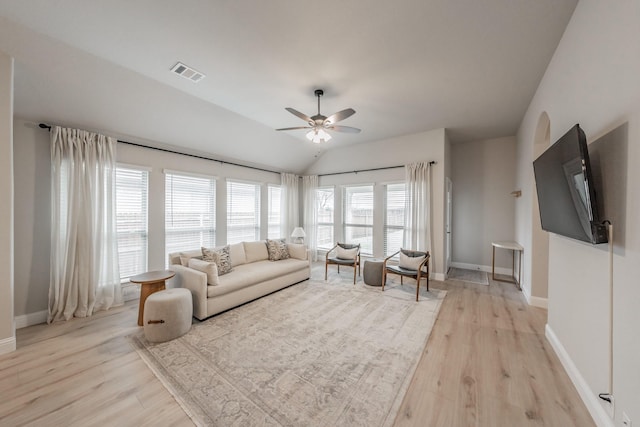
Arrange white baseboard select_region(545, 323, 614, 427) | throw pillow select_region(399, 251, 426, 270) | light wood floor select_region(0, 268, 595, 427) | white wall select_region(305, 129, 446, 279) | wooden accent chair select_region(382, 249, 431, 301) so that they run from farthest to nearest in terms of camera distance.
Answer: white wall select_region(305, 129, 446, 279), throw pillow select_region(399, 251, 426, 270), wooden accent chair select_region(382, 249, 431, 301), light wood floor select_region(0, 268, 595, 427), white baseboard select_region(545, 323, 614, 427)

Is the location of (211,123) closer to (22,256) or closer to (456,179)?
(22,256)

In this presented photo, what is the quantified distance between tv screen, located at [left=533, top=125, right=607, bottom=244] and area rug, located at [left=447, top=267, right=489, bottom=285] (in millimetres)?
2903

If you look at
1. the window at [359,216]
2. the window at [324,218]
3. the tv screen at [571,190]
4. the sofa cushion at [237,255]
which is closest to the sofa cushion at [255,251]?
the sofa cushion at [237,255]

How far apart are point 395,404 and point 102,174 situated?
4356 millimetres

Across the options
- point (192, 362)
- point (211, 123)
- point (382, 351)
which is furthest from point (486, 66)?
point (192, 362)

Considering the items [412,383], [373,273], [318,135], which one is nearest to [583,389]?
[412,383]

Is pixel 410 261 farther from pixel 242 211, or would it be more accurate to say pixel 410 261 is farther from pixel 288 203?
pixel 242 211

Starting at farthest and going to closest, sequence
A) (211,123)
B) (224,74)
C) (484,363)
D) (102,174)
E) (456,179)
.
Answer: (456,179)
(211,123)
(102,174)
(224,74)
(484,363)

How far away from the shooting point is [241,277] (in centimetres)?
341

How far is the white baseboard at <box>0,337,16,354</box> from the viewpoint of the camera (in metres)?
2.23

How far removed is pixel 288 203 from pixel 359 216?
195 centimetres

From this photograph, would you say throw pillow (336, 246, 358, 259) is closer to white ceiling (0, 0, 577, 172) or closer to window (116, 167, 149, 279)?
white ceiling (0, 0, 577, 172)

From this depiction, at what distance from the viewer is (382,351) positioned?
234 cm

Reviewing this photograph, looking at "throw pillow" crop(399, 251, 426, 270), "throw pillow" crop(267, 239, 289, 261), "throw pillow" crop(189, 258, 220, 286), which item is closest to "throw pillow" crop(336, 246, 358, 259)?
"throw pillow" crop(399, 251, 426, 270)
